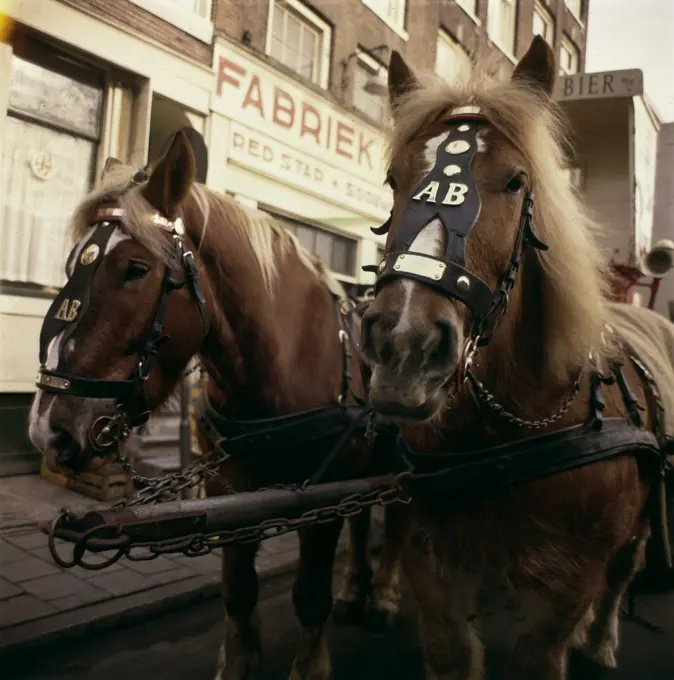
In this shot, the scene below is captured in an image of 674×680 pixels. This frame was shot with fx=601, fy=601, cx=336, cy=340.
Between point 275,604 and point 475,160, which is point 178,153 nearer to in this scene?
point 475,160

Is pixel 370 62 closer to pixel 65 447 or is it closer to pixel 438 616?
pixel 65 447

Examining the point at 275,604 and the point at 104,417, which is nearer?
the point at 104,417

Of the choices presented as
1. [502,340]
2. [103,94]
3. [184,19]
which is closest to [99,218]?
[502,340]

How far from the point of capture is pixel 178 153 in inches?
77.5

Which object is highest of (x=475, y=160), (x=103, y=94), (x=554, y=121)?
(x=103, y=94)

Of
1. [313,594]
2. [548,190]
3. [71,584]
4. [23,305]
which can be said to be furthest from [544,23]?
[23,305]

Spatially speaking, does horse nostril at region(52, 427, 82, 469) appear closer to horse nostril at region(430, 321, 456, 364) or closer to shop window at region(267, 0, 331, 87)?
horse nostril at region(430, 321, 456, 364)

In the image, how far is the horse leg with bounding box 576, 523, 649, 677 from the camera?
8.67 feet

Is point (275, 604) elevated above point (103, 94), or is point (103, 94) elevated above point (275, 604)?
point (103, 94)

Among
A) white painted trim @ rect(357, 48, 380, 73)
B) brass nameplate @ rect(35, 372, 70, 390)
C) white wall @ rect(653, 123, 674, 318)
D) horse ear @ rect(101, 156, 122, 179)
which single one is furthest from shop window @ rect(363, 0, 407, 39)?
brass nameplate @ rect(35, 372, 70, 390)

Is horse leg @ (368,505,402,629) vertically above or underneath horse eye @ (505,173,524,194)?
underneath

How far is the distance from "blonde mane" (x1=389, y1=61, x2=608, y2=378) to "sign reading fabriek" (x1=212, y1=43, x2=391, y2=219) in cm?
465

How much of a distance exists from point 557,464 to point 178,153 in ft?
4.97

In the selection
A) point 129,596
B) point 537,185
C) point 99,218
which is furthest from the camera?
point 129,596
